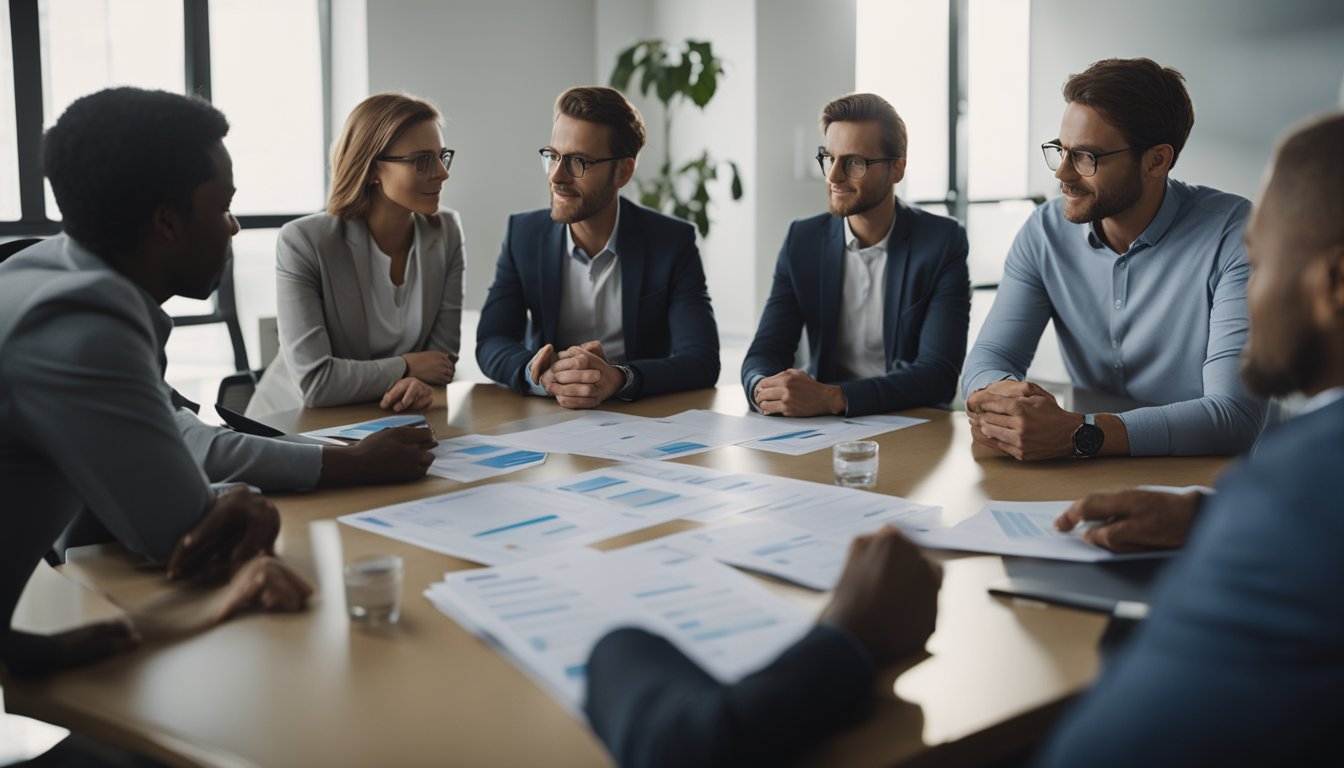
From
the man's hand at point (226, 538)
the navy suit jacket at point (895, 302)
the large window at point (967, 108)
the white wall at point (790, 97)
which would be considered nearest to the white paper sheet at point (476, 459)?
the man's hand at point (226, 538)

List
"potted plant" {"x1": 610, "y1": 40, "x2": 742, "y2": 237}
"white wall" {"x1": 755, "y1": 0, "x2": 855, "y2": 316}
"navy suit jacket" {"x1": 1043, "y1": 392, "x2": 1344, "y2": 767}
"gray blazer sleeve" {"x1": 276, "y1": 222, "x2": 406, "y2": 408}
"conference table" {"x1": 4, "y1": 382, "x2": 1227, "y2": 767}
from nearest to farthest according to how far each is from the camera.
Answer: "navy suit jacket" {"x1": 1043, "y1": 392, "x2": 1344, "y2": 767} < "conference table" {"x1": 4, "y1": 382, "x2": 1227, "y2": 767} < "gray blazer sleeve" {"x1": 276, "y1": 222, "x2": 406, "y2": 408} < "potted plant" {"x1": 610, "y1": 40, "x2": 742, "y2": 237} < "white wall" {"x1": 755, "y1": 0, "x2": 855, "y2": 316}

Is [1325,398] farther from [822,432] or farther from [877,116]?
[877,116]

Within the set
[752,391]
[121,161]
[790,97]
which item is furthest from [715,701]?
[790,97]

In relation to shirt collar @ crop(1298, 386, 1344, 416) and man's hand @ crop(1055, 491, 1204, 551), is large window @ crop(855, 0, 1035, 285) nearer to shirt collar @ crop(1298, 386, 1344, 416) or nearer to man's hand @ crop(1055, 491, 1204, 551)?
man's hand @ crop(1055, 491, 1204, 551)

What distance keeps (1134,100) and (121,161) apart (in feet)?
6.75

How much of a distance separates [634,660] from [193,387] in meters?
4.84

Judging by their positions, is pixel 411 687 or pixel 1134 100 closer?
pixel 411 687

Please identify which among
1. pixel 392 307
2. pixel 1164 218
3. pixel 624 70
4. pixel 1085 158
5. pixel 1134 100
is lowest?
pixel 392 307

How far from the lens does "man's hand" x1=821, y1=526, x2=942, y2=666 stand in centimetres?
114

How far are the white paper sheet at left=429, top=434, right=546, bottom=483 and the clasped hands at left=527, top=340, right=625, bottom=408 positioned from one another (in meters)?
0.36

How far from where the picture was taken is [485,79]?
235 inches

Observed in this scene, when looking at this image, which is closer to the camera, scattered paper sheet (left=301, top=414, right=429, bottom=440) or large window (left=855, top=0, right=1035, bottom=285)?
scattered paper sheet (left=301, top=414, right=429, bottom=440)

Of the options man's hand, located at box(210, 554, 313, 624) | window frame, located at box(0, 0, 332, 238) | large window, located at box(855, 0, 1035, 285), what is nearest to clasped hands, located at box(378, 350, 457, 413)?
man's hand, located at box(210, 554, 313, 624)

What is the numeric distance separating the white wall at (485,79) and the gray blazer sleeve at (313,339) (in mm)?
2958
